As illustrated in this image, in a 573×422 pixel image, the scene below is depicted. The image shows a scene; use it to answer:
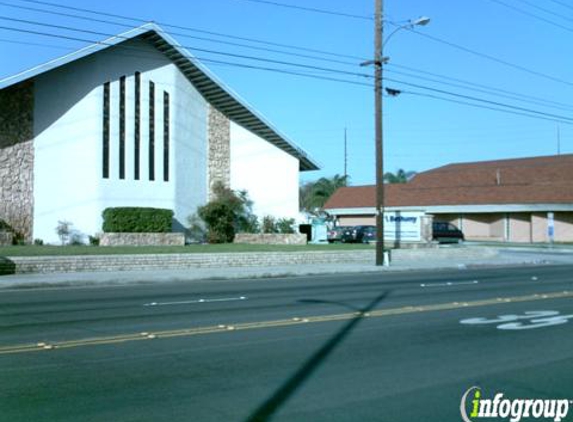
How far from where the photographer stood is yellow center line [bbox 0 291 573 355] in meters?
9.69

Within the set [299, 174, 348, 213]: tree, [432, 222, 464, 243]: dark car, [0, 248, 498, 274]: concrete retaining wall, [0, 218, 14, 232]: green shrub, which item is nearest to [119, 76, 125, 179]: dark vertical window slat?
[0, 218, 14, 232]: green shrub

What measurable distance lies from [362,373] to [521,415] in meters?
2.03

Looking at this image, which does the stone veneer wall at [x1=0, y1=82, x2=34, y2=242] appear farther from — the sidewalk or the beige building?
the beige building

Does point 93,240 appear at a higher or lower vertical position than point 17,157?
lower

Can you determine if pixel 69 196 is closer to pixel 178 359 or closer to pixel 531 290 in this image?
pixel 531 290

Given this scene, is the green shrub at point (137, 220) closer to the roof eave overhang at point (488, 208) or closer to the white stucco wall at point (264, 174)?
the white stucco wall at point (264, 174)

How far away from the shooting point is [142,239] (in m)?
33.0

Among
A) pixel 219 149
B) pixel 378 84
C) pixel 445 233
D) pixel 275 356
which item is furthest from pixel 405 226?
pixel 275 356

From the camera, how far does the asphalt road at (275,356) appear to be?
6762mm

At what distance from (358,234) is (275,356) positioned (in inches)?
1468

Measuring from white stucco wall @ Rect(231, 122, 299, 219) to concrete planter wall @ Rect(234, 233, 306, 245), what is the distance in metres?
2.89

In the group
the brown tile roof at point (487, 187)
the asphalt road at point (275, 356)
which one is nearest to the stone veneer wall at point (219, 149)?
the asphalt road at point (275, 356)

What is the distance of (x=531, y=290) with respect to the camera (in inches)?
726

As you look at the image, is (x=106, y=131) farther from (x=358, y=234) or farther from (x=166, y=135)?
(x=358, y=234)
